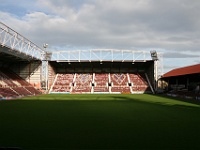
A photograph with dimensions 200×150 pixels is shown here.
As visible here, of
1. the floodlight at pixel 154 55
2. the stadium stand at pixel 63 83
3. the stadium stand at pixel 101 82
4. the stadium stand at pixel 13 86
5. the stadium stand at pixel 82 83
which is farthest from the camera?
the stadium stand at pixel 101 82

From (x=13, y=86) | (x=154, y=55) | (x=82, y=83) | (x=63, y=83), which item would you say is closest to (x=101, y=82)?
(x=82, y=83)

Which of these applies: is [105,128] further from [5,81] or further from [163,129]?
[5,81]

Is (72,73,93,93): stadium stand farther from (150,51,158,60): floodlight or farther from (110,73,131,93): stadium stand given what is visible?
(150,51,158,60): floodlight

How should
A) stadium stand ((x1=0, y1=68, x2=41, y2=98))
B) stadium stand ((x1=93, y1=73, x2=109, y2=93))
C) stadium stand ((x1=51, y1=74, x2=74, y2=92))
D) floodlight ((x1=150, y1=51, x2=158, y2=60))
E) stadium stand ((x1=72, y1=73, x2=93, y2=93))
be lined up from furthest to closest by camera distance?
1. stadium stand ((x1=93, y1=73, x2=109, y2=93))
2. stadium stand ((x1=72, y1=73, x2=93, y2=93))
3. stadium stand ((x1=51, y1=74, x2=74, y2=92))
4. floodlight ((x1=150, y1=51, x2=158, y2=60))
5. stadium stand ((x1=0, y1=68, x2=41, y2=98))

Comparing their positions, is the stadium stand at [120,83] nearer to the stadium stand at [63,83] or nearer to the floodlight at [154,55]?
the floodlight at [154,55]

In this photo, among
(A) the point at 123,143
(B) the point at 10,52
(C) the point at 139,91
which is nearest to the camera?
(A) the point at 123,143

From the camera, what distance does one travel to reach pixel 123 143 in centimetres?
832

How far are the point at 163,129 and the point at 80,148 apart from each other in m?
4.73

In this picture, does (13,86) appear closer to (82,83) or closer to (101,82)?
(82,83)

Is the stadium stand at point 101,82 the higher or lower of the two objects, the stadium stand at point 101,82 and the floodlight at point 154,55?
the lower

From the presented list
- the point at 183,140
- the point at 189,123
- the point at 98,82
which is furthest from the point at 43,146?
the point at 98,82

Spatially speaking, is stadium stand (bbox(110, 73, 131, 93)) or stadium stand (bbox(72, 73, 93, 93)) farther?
stadium stand (bbox(110, 73, 131, 93))

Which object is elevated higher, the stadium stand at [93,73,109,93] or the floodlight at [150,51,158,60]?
the floodlight at [150,51,158,60]

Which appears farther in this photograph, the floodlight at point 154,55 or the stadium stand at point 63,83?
the stadium stand at point 63,83
